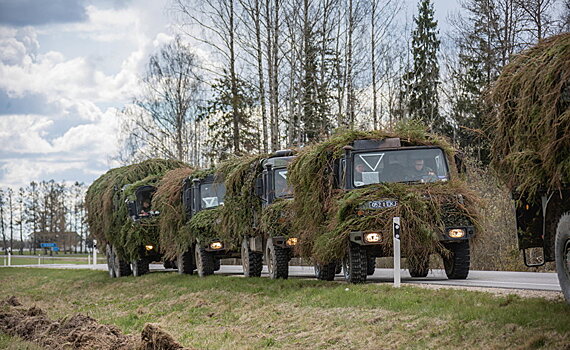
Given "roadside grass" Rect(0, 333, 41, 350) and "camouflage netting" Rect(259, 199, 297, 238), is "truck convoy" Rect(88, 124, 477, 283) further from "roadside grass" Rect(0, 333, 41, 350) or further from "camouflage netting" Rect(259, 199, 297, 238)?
"roadside grass" Rect(0, 333, 41, 350)

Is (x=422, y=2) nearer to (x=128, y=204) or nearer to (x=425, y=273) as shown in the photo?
(x=128, y=204)

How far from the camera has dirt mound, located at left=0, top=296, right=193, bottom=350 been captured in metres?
11.2

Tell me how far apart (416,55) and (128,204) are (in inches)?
966

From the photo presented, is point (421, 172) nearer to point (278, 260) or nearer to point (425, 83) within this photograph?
point (278, 260)

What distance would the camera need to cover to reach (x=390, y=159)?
15.6 m

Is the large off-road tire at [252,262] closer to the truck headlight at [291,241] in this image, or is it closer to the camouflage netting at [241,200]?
the camouflage netting at [241,200]

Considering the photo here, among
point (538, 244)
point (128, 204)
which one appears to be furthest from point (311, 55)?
point (538, 244)

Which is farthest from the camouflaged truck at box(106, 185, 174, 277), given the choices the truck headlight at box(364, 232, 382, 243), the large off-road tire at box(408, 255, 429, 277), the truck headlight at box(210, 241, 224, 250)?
the truck headlight at box(364, 232, 382, 243)

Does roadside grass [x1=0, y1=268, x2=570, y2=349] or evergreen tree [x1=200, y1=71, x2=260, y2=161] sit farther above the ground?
evergreen tree [x1=200, y1=71, x2=260, y2=161]

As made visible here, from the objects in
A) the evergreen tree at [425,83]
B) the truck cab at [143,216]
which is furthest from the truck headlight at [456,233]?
the evergreen tree at [425,83]

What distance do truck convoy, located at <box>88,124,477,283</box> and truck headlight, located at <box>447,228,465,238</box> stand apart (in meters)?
0.02

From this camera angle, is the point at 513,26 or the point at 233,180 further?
the point at 513,26

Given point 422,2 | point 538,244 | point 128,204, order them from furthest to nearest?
1. point 422,2
2. point 128,204
3. point 538,244

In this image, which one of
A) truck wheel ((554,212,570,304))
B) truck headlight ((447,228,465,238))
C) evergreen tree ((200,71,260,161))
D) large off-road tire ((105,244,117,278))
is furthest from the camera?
evergreen tree ((200,71,260,161))
